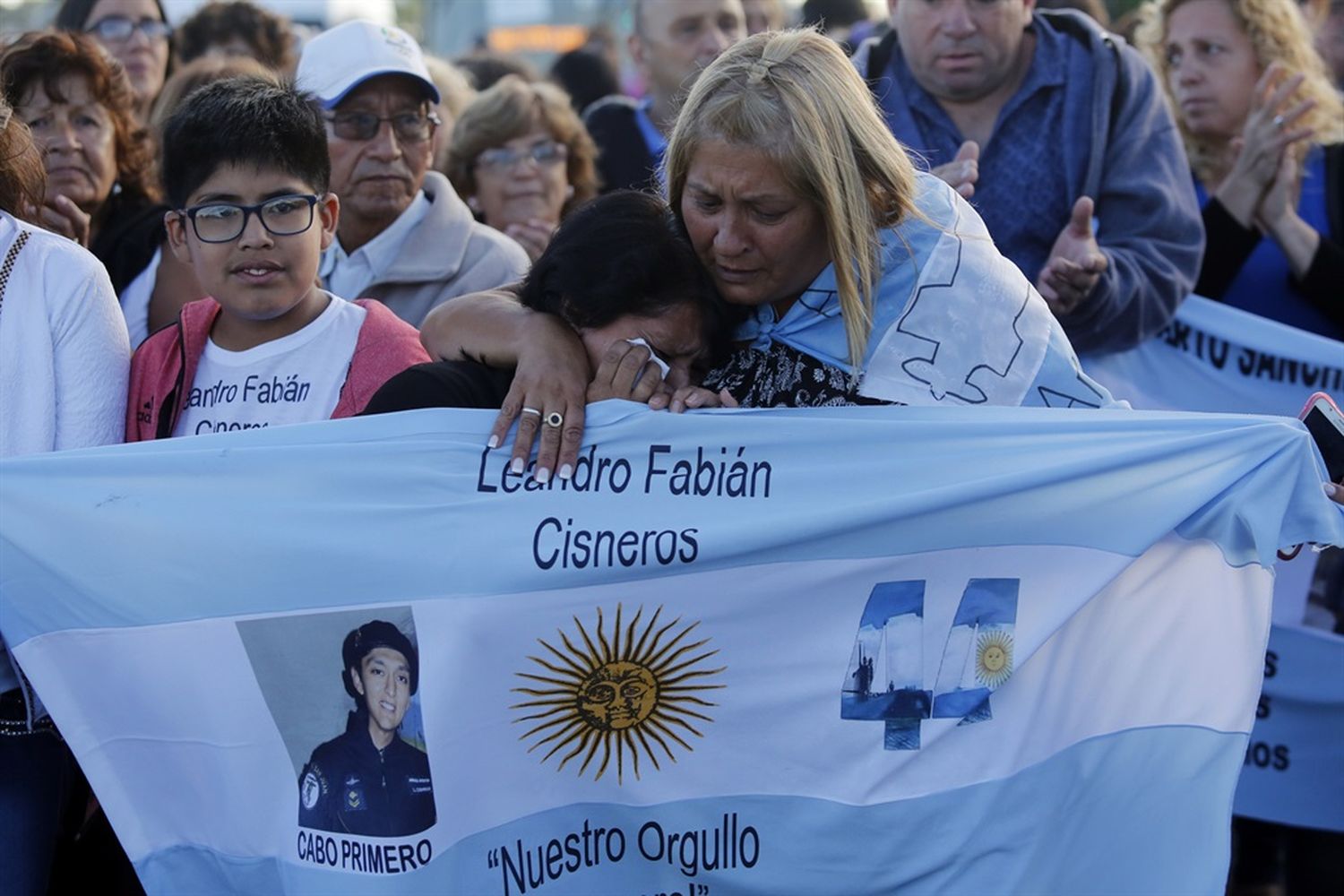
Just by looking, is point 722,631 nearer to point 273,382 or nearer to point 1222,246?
point 273,382

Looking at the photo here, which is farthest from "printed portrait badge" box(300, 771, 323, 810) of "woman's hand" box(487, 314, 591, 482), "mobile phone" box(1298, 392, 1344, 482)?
"mobile phone" box(1298, 392, 1344, 482)

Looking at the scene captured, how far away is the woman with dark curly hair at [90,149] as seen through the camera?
384cm

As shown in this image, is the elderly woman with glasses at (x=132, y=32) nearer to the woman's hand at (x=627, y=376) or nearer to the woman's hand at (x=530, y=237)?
the woman's hand at (x=530, y=237)

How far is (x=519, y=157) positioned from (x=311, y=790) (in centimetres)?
272

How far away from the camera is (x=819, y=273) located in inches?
112

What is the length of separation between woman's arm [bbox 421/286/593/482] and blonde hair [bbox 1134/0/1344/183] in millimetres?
2531

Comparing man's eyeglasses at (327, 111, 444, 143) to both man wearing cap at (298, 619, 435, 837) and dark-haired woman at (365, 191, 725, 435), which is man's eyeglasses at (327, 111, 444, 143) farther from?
man wearing cap at (298, 619, 435, 837)

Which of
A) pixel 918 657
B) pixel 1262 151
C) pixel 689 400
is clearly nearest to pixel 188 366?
pixel 689 400

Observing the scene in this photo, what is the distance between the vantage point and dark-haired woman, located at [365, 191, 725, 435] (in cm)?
278

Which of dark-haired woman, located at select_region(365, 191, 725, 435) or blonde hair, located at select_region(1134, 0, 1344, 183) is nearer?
dark-haired woman, located at select_region(365, 191, 725, 435)

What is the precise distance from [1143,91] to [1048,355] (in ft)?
4.60

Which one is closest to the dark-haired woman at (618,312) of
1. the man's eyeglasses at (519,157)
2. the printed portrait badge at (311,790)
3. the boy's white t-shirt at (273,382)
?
the boy's white t-shirt at (273,382)

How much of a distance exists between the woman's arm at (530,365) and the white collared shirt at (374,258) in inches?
45.9

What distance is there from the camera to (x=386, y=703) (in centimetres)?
271
